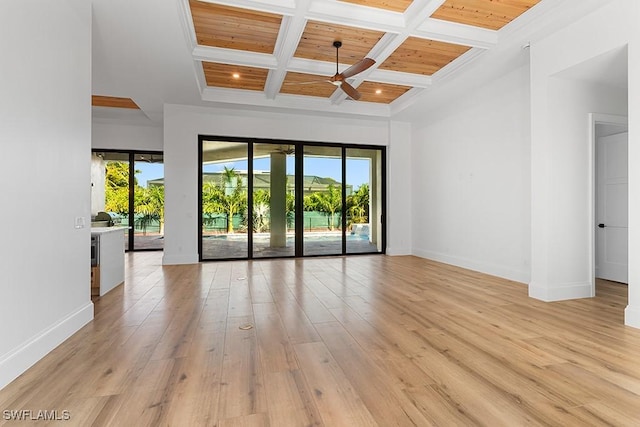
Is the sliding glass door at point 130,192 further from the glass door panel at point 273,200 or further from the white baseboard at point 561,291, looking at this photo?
the white baseboard at point 561,291

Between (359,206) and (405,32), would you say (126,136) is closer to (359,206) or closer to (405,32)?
(359,206)

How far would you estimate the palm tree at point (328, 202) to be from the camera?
7406mm

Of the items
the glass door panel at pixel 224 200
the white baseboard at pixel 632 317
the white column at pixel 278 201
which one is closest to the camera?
the white baseboard at pixel 632 317

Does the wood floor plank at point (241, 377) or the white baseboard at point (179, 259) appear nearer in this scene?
the wood floor plank at point (241, 377)

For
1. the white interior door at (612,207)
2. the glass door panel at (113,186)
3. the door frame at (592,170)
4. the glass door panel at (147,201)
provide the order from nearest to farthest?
the door frame at (592,170) → the white interior door at (612,207) → the glass door panel at (113,186) → the glass door panel at (147,201)

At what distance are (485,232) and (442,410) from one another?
173 inches

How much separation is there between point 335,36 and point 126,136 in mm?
6512

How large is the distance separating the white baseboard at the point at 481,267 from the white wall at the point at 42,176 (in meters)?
5.38

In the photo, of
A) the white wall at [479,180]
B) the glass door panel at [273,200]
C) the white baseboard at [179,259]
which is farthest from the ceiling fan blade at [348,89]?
the white baseboard at [179,259]

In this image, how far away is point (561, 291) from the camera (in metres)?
3.76

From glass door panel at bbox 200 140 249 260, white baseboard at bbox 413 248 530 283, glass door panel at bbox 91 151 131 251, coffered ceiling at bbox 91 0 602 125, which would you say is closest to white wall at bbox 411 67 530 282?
white baseboard at bbox 413 248 530 283

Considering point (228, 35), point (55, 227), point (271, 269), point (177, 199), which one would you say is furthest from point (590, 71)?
point (177, 199)

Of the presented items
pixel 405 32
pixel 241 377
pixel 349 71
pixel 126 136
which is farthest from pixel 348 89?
pixel 126 136

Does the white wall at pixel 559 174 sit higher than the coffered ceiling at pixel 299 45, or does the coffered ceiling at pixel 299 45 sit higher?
the coffered ceiling at pixel 299 45
